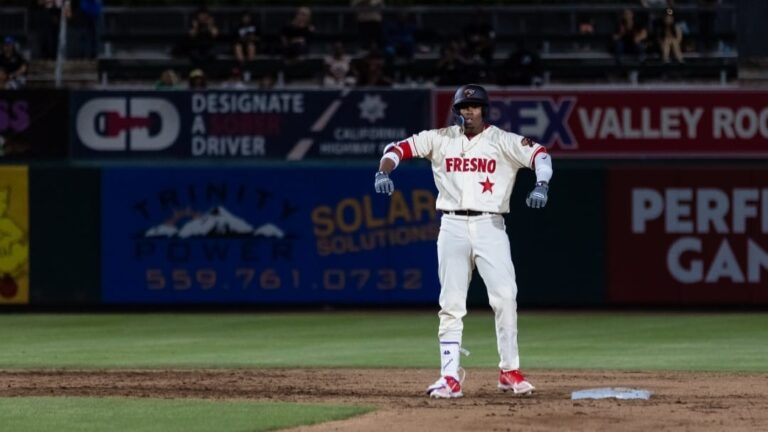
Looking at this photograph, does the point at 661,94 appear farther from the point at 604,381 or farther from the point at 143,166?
the point at 604,381

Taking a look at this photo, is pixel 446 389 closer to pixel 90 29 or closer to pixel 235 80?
pixel 235 80

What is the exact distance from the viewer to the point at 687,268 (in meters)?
21.5

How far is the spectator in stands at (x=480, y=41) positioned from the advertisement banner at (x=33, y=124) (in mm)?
6274

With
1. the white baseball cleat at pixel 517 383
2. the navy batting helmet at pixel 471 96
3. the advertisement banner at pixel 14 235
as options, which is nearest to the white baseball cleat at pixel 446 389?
the white baseball cleat at pixel 517 383

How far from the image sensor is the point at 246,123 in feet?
72.5

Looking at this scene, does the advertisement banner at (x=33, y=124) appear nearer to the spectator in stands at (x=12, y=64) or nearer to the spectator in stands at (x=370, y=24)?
the spectator in stands at (x=12, y=64)

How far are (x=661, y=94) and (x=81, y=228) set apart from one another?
26.8 feet

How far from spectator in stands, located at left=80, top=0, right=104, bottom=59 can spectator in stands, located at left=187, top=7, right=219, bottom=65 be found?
4.73 feet

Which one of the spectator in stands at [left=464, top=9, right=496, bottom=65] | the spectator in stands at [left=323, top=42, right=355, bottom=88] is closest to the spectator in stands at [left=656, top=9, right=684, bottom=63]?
the spectator in stands at [left=464, top=9, right=496, bottom=65]

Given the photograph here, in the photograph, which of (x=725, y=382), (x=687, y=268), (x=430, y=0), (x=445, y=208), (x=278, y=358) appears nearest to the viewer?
(x=445, y=208)

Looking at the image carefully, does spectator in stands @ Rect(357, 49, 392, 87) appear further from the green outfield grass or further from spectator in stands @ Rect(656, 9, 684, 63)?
spectator in stands @ Rect(656, 9, 684, 63)

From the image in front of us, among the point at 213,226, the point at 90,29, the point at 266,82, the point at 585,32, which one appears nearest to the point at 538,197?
the point at 213,226

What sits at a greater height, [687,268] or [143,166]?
[143,166]

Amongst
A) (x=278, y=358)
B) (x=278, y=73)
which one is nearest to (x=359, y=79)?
(x=278, y=73)
